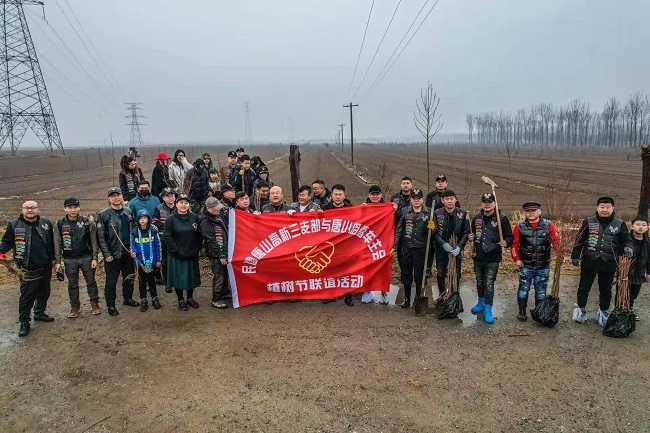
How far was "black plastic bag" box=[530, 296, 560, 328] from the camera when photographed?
6.02 meters

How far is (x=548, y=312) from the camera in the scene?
6023 millimetres

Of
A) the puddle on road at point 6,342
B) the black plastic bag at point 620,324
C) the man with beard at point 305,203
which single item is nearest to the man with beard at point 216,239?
the man with beard at point 305,203

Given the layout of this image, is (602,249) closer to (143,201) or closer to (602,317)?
(602,317)

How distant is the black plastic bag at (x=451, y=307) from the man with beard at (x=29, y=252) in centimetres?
619

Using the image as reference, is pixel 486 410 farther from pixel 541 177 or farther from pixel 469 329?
pixel 541 177

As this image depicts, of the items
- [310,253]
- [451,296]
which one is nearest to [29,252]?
[310,253]

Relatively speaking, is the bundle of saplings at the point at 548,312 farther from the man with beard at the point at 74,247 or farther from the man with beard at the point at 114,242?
the man with beard at the point at 74,247

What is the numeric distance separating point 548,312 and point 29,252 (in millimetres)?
7792

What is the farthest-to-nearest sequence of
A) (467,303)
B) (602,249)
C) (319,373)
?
(467,303), (602,249), (319,373)

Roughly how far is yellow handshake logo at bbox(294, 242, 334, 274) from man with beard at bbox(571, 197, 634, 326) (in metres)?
3.80

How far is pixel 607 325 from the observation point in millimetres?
5793

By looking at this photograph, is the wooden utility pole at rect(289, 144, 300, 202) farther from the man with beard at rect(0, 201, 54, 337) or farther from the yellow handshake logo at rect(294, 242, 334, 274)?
the man with beard at rect(0, 201, 54, 337)

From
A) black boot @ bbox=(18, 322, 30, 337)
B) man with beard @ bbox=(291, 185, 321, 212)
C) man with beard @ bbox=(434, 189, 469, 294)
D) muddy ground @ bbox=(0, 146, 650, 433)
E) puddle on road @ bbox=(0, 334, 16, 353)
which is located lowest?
→ muddy ground @ bbox=(0, 146, 650, 433)

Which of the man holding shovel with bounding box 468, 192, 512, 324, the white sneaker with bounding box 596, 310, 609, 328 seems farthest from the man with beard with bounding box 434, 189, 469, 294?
the white sneaker with bounding box 596, 310, 609, 328
